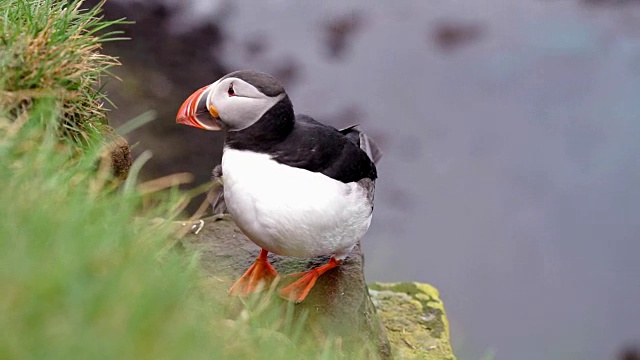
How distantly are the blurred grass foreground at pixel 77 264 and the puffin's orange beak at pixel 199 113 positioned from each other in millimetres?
610

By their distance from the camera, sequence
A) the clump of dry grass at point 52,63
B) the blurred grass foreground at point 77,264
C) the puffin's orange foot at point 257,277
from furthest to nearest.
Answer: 1. the puffin's orange foot at point 257,277
2. the clump of dry grass at point 52,63
3. the blurred grass foreground at point 77,264

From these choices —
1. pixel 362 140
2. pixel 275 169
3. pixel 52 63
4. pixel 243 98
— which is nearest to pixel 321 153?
pixel 275 169

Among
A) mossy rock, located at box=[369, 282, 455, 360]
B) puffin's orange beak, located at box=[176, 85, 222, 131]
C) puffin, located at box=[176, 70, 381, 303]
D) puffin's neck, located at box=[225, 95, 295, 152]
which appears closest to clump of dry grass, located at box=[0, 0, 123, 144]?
puffin's orange beak, located at box=[176, 85, 222, 131]

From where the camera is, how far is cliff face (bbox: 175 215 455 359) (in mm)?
3395

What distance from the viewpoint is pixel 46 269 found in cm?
140

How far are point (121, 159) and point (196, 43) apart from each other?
13.8 ft

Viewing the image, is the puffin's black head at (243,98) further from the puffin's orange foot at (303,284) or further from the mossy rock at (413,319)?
the mossy rock at (413,319)

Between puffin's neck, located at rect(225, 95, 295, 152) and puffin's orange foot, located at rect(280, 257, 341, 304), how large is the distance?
2.35 feet

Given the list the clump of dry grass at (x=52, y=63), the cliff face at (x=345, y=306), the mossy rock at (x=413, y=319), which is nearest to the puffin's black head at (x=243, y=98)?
the clump of dry grass at (x=52, y=63)

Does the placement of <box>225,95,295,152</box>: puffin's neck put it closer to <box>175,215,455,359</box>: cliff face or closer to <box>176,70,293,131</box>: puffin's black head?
<box>176,70,293,131</box>: puffin's black head

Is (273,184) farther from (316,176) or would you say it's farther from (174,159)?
(174,159)

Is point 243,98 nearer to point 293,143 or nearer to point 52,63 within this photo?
point 293,143

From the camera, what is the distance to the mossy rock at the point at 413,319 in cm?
437

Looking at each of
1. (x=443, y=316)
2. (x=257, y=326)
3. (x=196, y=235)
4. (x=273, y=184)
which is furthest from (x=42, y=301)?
(x=443, y=316)
